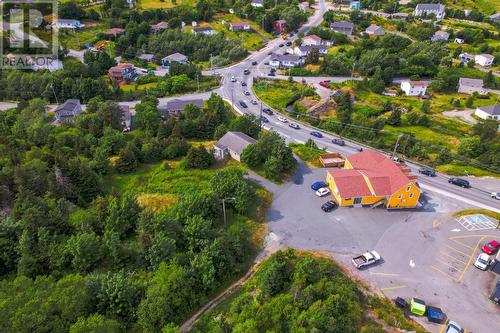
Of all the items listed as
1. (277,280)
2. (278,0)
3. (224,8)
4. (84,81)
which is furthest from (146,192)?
(278,0)

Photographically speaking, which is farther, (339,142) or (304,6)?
(304,6)

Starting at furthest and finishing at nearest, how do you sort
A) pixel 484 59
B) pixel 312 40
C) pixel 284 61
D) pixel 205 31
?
pixel 205 31, pixel 312 40, pixel 484 59, pixel 284 61

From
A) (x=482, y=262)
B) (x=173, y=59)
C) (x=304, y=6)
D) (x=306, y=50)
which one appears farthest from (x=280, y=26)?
(x=482, y=262)

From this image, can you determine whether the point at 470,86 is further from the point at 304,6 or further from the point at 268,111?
the point at 304,6

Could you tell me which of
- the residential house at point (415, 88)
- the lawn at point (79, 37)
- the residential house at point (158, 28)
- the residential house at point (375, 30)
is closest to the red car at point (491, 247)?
the residential house at point (415, 88)

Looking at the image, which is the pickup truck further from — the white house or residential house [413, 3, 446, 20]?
residential house [413, 3, 446, 20]
